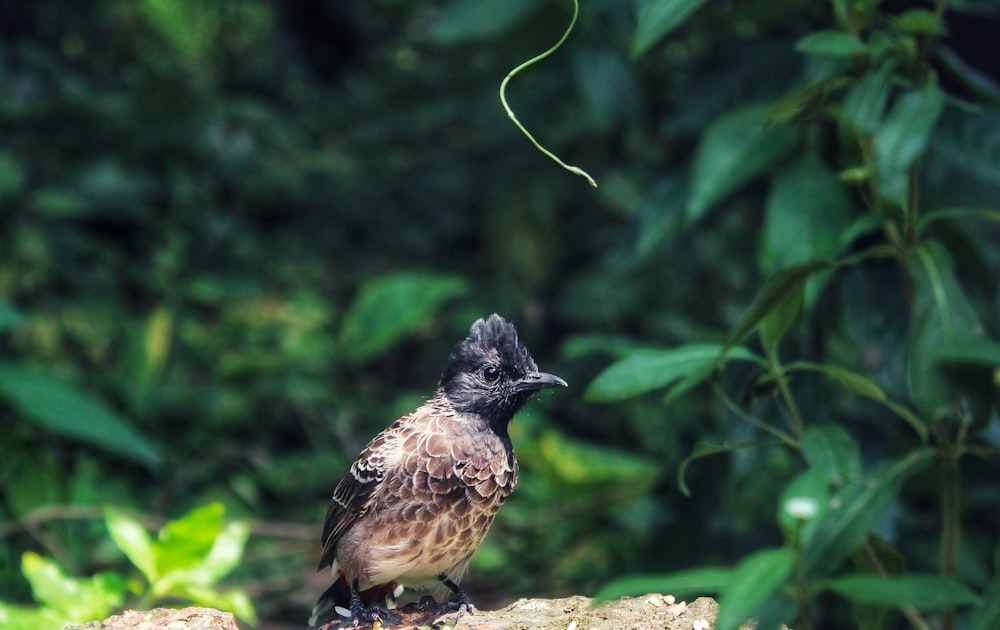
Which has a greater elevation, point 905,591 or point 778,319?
point 778,319

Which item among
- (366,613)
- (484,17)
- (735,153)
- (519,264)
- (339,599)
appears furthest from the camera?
(519,264)

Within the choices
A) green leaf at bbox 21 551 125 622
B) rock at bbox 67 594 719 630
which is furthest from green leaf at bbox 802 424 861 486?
green leaf at bbox 21 551 125 622

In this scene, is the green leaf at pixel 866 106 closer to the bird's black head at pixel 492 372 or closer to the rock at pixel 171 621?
the bird's black head at pixel 492 372

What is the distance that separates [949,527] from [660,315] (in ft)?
11.5

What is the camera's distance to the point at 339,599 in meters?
3.43

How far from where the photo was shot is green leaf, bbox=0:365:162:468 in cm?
509

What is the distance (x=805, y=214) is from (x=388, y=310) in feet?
9.96

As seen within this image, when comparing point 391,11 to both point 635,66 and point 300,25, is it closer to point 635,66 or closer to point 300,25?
point 300,25

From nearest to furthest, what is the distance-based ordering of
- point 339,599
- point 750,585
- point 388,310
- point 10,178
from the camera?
point 750,585
point 339,599
point 388,310
point 10,178

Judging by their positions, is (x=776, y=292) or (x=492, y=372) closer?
(x=776, y=292)

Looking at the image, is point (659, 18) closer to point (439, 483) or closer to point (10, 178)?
point (439, 483)

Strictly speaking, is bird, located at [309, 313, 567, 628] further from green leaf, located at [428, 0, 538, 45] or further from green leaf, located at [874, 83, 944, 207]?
green leaf, located at [428, 0, 538, 45]

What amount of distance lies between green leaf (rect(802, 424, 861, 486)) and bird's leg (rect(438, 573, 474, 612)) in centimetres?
99

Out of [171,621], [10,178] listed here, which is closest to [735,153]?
[171,621]
